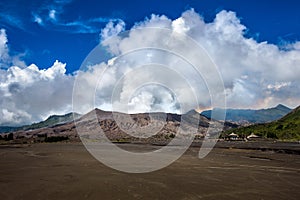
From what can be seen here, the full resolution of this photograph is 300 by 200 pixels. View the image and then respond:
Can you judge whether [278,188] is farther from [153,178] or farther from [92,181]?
[92,181]

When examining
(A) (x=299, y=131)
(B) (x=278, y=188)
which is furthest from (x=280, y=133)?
(B) (x=278, y=188)

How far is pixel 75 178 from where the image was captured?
19359mm

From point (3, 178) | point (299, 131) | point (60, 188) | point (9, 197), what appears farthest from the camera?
point (299, 131)

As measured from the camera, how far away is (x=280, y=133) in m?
169

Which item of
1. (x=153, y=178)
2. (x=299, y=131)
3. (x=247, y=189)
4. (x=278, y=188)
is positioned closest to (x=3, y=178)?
(x=153, y=178)

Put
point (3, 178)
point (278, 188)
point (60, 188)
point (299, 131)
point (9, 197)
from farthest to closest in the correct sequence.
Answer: point (299, 131) < point (3, 178) < point (278, 188) < point (60, 188) < point (9, 197)

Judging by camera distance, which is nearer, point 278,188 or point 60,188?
point 60,188

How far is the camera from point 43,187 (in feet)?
52.1

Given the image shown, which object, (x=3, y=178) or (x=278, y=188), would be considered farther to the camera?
(x=3, y=178)

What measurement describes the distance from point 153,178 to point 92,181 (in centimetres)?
419

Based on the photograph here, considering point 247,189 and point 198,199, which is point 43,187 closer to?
point 198,199

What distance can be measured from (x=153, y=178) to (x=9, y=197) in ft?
30.8

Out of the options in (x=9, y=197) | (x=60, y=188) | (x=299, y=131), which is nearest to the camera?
(x=9, y=197)

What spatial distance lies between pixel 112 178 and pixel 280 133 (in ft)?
554
